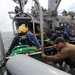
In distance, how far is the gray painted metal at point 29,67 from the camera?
7.54 feet

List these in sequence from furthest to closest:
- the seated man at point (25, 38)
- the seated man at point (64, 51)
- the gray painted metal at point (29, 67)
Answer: the seated man at point (25, 38), the seated man at point (64, 51), the gray painted metal at point (29, 67)

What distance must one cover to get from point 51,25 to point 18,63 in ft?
40.0

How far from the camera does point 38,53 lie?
3568mm

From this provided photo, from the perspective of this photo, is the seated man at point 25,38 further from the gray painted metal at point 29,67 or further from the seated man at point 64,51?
the gray painted metal at point 29,67

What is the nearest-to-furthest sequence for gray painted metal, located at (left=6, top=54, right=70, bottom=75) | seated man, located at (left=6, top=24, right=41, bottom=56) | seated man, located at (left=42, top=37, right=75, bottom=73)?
1. gray painted metal, located at (left=6, top=54, right=70, bottom=75)
2. seated man, located at (left=42, top=37, right=75, bottom=73)
3. seated man, located at (left=6, top=24, right=41, bottom=56)

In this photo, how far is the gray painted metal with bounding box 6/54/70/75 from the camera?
2.30 meters

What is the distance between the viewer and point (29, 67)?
8.25 feet

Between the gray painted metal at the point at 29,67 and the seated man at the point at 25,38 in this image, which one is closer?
the gray painted metal at the point at 29,67

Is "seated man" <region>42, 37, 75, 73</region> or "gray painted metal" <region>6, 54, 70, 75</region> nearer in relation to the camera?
"gray painted metal" <region>6, 54, 70, 75</region>

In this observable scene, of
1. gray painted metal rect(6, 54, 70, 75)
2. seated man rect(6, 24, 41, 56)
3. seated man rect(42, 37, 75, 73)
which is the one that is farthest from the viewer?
seated man rect(6, 24, 41, 56)

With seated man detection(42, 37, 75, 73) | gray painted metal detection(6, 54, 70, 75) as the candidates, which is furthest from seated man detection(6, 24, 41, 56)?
gray painted metal detection(6, 54, 70, 75)

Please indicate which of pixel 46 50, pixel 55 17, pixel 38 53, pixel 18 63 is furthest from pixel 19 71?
pixel 55 17

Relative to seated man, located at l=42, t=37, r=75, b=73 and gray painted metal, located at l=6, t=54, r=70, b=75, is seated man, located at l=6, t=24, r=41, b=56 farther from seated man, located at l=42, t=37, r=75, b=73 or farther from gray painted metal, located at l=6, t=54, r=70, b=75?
gray painted metal, located at l=6, t=54, r=70, b=75

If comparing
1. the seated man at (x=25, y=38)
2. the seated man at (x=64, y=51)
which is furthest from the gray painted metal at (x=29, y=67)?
the seated man at (x=25, y=38)
